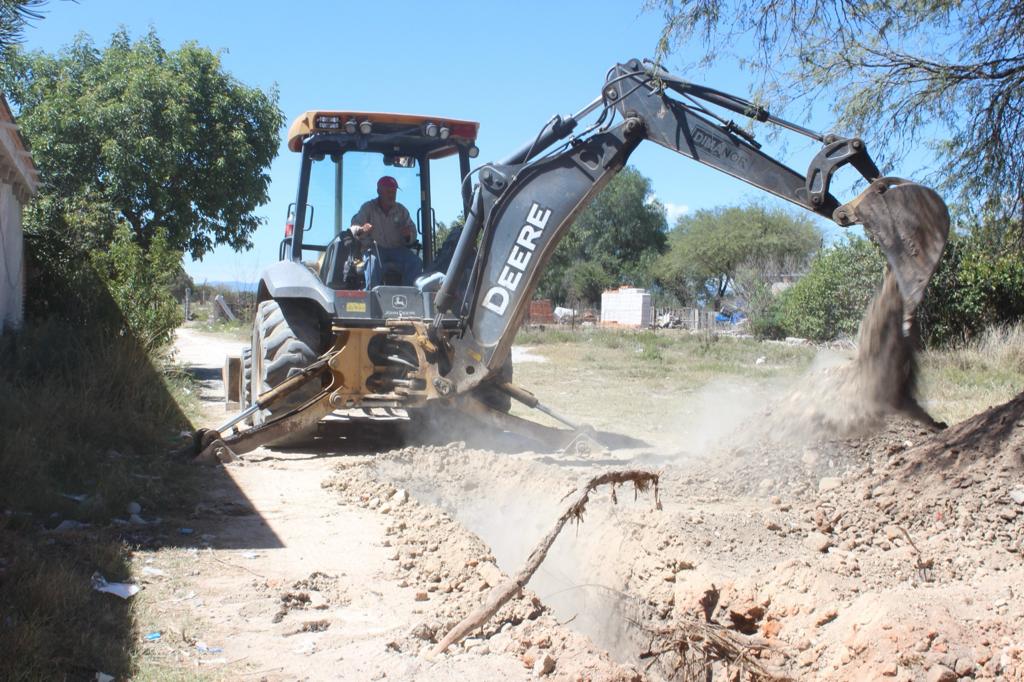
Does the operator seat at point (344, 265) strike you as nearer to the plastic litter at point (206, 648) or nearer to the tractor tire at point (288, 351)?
the tractor tire at point (288, 351)

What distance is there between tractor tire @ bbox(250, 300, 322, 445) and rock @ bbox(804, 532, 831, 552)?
15.4ft

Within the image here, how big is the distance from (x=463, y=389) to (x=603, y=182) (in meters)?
2.19

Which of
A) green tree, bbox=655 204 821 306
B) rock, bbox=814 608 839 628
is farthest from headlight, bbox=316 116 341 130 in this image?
green tree, bbox=655 204 821 306

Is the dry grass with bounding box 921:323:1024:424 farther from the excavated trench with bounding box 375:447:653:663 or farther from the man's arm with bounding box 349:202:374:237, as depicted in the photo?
the man's arm with bounding box 349:202:374:237

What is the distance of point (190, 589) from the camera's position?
468cm

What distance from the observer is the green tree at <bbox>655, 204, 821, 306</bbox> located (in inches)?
2004

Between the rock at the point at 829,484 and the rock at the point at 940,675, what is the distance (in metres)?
2.83

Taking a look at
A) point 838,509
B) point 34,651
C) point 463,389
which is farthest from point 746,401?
point 34,651

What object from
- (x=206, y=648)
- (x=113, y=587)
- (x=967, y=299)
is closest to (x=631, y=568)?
(x=206, y=648)

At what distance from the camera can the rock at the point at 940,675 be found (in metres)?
3.20

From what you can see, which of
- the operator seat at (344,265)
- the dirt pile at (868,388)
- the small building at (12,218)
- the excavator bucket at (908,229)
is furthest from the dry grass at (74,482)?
the excavator bucket at (908,229)

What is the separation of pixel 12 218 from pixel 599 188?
9.23 m

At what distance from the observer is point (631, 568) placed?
4.83 m

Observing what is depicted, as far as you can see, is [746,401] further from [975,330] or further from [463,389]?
[975,330]
